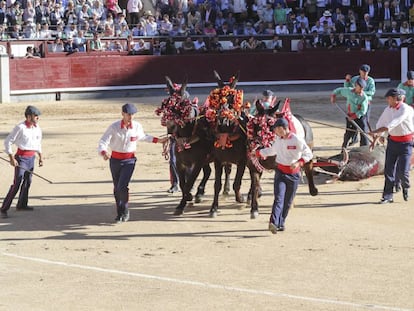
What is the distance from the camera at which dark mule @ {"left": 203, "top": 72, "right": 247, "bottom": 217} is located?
1220 cm

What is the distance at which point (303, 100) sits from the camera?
27.8 meters

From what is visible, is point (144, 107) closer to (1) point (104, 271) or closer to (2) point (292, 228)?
(2) point (292, 228)

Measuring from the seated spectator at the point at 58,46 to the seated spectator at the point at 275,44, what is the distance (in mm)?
6600

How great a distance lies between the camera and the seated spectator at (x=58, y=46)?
91.8ft

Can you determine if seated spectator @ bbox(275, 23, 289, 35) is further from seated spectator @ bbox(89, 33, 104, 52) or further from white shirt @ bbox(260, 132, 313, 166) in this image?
white shirt @ bbox(260, 132, 313, 166)

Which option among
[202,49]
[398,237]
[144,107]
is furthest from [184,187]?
[202,49]

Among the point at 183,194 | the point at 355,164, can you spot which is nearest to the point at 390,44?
the point at 355,164

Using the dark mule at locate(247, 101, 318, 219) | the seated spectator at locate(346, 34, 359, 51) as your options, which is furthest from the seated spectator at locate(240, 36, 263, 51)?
the dark mule at locate(247, 101, 318, 219)

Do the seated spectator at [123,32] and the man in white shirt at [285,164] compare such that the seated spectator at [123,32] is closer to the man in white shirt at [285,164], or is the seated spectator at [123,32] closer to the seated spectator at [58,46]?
the seated spectator at [58,46]

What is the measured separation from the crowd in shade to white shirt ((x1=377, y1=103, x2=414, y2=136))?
16.5 metres

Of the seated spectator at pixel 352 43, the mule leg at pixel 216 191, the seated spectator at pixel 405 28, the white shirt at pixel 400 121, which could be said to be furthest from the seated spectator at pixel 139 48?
the mule leg at pixel 216 191

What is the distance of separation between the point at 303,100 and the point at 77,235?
667 inches

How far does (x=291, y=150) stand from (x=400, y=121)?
7.88 ft

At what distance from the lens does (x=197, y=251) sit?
35.3 feet
